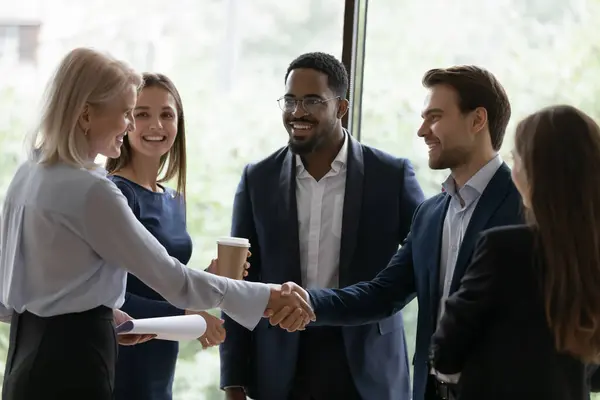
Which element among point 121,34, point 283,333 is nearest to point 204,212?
point 121,34

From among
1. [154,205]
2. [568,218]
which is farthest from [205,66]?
[568,218]

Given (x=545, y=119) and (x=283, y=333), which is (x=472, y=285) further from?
(x=283, y=333)

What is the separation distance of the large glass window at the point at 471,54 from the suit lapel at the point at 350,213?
2.22ft

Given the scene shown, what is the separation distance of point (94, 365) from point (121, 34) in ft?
7.21

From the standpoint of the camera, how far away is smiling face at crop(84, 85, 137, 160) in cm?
224

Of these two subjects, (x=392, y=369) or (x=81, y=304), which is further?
(x=392, y=369)

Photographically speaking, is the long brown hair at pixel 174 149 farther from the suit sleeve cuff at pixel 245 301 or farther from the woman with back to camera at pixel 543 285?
the woman with back to camera at pixel 543 285

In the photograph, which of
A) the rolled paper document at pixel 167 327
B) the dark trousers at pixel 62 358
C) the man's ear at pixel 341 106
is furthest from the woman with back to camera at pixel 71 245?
the man's ear at pixel 341 106

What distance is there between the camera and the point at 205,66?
402 cm

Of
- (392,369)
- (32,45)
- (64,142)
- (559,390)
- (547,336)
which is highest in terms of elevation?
(32,45)

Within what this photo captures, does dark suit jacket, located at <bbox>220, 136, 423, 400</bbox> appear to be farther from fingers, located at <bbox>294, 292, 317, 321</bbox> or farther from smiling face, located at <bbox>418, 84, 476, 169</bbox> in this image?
smiling face, located at <bbox>418, 84, 476, 169</bbox>

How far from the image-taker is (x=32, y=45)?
13.2 ft

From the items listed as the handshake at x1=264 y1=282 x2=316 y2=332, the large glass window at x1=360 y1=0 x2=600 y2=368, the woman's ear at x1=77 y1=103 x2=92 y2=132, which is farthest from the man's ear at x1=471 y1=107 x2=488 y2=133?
the woman's ear at x1=77 y1=103 x2=92 y2=132

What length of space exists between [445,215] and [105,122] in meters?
1.01
